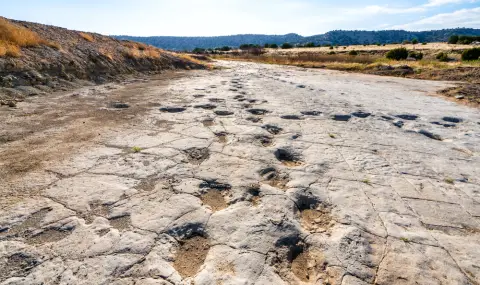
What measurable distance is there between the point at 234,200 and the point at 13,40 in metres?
8.31

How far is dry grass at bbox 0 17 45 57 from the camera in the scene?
707 centimetres

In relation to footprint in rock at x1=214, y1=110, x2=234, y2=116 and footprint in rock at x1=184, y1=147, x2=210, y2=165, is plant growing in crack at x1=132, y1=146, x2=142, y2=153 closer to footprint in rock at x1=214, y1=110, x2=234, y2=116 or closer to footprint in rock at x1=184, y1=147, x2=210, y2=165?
footprint in rock at x1=184, y1=147, x2=210, y2=165

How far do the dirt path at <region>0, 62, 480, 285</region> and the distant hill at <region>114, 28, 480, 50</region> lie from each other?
138697 millimetres

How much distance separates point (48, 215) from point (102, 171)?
83 centimetres

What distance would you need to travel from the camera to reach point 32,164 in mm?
3189

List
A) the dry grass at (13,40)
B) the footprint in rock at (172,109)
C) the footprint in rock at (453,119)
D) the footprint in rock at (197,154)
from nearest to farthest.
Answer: the footprint in rock at (197,154), the footprint in rock at (453,119), the footprint in rock at (172,109), the dry grass at (13,40)

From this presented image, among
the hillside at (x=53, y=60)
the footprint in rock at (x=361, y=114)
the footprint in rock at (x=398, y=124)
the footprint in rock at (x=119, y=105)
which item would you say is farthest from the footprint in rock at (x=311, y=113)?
the hillside at (x=53, y=60)

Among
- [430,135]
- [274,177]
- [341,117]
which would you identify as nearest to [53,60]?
[341,117]


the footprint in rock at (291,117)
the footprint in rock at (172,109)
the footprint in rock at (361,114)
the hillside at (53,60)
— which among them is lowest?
the footprint in rock at (361,114)

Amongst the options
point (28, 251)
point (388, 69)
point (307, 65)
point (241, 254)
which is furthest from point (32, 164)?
point (307, 65)

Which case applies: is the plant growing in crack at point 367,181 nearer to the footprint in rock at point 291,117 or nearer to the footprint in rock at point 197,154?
the footprint in rock at point 197,154

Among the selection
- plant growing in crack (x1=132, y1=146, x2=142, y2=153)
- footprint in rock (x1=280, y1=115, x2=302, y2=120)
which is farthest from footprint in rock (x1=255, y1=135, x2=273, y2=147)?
plant growing in crack (x1=132, y1=146, x2=142, y2=153)

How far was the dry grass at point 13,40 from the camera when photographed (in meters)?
7.07

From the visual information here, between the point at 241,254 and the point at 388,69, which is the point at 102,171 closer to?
the point at 241,254
